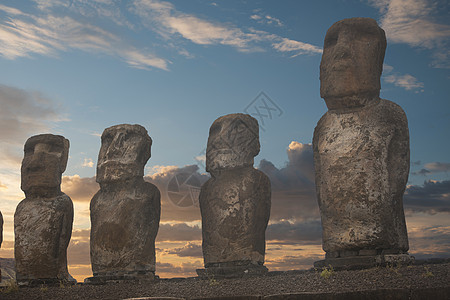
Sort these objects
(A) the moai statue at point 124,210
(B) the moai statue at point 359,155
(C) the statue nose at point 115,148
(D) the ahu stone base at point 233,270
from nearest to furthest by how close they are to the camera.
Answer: (B) the moai statue at point 359,155 → (D) the ahu stone base at point 233,270 → (A) the moai statue at point 124,210 → (C) the statue nose at point 115,148

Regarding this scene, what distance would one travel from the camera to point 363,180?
920 centimetres

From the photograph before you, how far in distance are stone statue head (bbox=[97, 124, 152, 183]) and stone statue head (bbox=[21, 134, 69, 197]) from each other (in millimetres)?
1337

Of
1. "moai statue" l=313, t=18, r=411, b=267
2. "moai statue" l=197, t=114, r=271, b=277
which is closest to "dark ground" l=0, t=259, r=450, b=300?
"moai statue" l=313, t=18, r=411, b=267

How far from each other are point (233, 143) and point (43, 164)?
4576mm

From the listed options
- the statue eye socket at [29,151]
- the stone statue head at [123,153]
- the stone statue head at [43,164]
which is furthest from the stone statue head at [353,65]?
the statue eye socket at [29,151]

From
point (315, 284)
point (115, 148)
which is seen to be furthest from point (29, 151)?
point (315, 284)

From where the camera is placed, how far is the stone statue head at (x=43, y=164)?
1273 centimetres

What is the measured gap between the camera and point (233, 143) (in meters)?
11.5

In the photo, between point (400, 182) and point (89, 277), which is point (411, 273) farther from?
point (89, 277)

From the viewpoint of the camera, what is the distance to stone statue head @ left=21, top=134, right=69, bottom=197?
12.7m

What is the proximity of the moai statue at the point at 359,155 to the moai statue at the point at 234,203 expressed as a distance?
1663mm

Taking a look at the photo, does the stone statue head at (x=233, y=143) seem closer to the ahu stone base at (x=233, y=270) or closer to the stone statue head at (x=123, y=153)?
the stone statue head at (x=123, y=153)

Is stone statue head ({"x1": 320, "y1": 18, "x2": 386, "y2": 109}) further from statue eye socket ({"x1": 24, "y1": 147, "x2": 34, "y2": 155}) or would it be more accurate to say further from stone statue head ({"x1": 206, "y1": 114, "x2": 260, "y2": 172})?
statue eye socket ({"x1": 24, "y1": 147, "x2": 34, "y2": 155})

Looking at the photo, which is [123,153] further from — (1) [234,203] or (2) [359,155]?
(2) [359,155]
